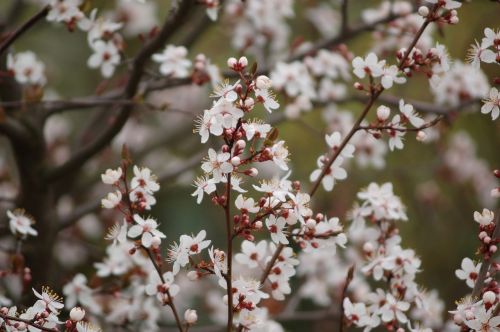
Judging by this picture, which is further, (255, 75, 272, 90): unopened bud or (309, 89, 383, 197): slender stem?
(309, 89, 383, 197): slender stem

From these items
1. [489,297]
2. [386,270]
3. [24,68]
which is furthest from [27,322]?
[24,68]

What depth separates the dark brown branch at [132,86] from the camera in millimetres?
2809

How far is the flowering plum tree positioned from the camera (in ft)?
6.47

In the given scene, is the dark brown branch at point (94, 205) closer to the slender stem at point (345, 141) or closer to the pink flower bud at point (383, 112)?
the slender stem at point (345, 141)

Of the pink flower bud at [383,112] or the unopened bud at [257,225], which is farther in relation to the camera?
the pink flower bud at [383,112]

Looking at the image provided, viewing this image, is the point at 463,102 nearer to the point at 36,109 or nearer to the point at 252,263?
the point at 252,263

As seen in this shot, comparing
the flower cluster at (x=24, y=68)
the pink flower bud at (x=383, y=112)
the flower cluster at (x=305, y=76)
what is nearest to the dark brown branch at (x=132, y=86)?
the flower cluster at (x=24, y=68)

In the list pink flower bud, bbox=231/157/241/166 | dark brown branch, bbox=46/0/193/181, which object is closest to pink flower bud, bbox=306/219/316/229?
pink flower bud, bbox=231/157/241/166

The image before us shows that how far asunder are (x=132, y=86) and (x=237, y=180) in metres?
1.18

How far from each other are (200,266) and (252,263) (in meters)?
0.37

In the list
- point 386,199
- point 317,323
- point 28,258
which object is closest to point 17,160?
point 28,258

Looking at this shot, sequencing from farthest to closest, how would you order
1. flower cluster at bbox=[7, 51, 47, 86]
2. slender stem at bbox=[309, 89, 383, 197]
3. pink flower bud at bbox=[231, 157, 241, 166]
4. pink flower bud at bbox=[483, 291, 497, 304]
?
flower cluster at bbox=[7, 51, 47, 86] < slender stem at bbox=[309, 89, 383, 197] < pink flower bud at bbox=[483, 291, 497, 304] < pink flower bud at bbox=[231, 157, 241, 166]

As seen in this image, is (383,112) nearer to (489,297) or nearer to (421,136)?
(421,136)

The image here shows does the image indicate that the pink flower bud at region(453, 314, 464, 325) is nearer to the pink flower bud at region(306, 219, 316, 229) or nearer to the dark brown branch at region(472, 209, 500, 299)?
the dark brown branch at region(472, 209, 500, 299)
